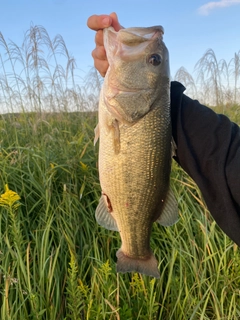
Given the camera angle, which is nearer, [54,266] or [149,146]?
[149,146]

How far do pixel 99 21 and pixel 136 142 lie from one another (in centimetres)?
57

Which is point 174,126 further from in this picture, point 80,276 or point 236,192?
point 80,276

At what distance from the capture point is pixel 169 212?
62.4 inches

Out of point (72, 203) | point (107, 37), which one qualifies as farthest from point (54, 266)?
point (107, 37)

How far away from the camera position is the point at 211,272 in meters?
2.34

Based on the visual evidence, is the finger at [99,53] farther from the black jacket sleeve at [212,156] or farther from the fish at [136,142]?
the black jacket sleeve at [212,156]

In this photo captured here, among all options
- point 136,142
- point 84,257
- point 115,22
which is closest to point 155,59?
point 115,22

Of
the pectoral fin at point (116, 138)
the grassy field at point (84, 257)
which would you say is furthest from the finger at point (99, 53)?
the grassy field at point (84, 257)

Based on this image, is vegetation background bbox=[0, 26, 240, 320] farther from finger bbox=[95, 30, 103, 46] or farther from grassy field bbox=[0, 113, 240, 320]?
finger bbox=[95, 30, 103, 46]

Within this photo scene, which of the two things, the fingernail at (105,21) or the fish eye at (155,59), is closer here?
the fingernail at (105,21)

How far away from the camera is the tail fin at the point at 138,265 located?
162cm

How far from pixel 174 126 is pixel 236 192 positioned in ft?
1.42

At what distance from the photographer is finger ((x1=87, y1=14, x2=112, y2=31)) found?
1.53 meters

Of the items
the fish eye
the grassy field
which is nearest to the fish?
the fish eye
